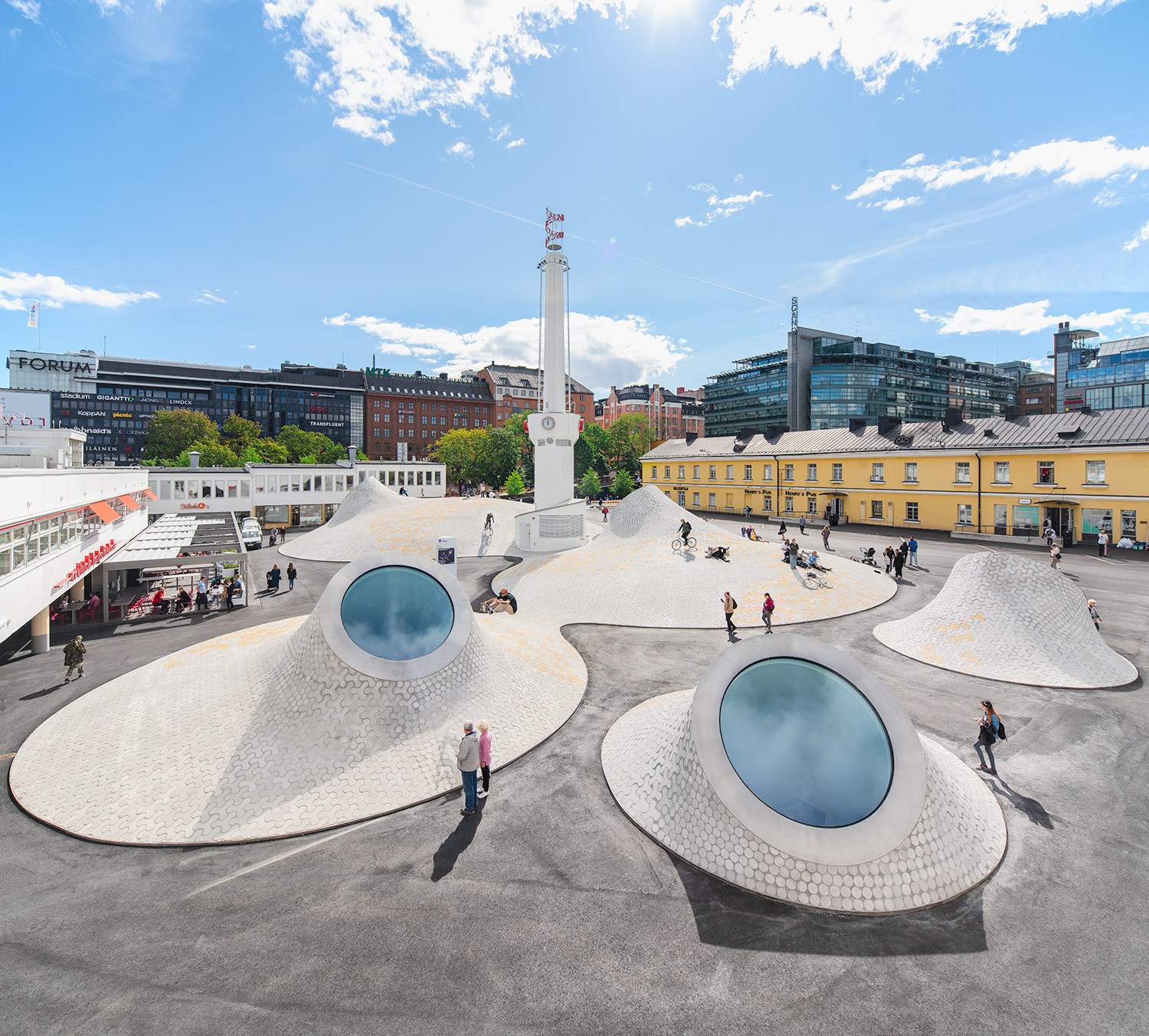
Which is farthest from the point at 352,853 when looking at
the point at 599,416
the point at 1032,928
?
A: the point at 599,416

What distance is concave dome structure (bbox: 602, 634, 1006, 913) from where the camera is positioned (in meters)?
7.92

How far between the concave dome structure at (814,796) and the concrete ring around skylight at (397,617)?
18.8 ft

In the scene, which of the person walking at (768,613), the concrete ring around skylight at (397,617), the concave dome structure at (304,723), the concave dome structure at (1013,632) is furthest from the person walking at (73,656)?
the concave dome structure at (1013,632)

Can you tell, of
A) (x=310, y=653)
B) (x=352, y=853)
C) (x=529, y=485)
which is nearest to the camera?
(x=352, y=853)

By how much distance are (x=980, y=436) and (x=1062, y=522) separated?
8.70 metres

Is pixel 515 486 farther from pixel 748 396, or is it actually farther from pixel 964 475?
pixel 748 396

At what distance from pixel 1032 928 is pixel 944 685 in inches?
366

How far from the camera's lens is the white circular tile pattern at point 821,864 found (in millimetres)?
7828

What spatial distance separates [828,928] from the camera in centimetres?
739

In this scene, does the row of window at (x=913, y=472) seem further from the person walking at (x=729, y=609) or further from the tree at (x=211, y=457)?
the tree at (x=211, y=457)

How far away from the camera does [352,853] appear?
8.85 metres

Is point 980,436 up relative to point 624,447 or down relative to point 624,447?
down

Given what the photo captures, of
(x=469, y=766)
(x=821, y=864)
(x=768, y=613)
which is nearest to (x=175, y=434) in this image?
(x=768, y=613)

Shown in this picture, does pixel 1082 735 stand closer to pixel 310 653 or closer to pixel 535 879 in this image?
pixel 535 879
